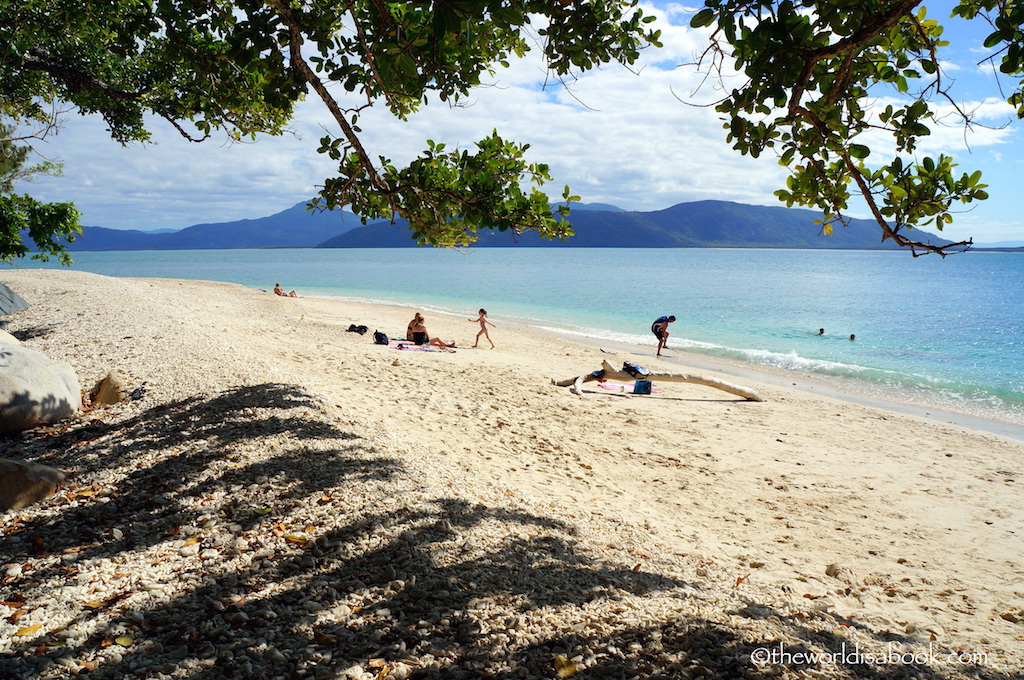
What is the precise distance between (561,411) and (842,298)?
56958 millimetres

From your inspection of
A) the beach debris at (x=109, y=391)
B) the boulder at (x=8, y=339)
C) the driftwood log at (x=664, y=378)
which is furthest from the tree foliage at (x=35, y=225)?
the driftwood log at (x=664, y=378)

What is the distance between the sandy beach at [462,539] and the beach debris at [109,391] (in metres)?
0.19

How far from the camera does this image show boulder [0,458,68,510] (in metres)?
4.45

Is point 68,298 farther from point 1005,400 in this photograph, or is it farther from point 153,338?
point 1005,400

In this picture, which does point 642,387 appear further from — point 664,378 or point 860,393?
point 860,393

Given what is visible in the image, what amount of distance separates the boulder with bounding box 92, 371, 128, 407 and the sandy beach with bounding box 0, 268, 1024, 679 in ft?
0.63

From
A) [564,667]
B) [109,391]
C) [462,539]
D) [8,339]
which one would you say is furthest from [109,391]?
[564,667]

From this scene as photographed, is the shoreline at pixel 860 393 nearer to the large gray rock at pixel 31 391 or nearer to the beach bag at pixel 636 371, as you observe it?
the beach bag at pixel 636 371

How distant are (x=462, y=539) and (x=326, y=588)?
1155 millimetres

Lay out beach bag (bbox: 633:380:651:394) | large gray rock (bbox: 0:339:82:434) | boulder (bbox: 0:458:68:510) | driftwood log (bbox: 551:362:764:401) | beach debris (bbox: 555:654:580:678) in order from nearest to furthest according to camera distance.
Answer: beach debris (bbox: 555:654:580:678) < boulder (bbox: 0:458:68:510) < large gray rock (bbox: 0:339:82:434) < beach bag (bbox: 633:380:651:394) < driftwood log (bbox: 551:362:764:401)

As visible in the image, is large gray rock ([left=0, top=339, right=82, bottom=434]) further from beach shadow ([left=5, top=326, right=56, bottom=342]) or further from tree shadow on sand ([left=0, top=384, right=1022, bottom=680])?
beach shadow ([left=5, top=326, right=56, bottom=342])

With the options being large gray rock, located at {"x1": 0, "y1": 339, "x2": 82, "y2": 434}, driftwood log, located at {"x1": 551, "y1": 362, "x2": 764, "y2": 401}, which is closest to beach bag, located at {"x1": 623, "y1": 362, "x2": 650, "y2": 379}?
driftwood log, located at {"x1": 551, "y1": 362, "x2": 764, "y2": 401}

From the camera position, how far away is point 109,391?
6.68m

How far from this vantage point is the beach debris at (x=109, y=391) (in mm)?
6582
